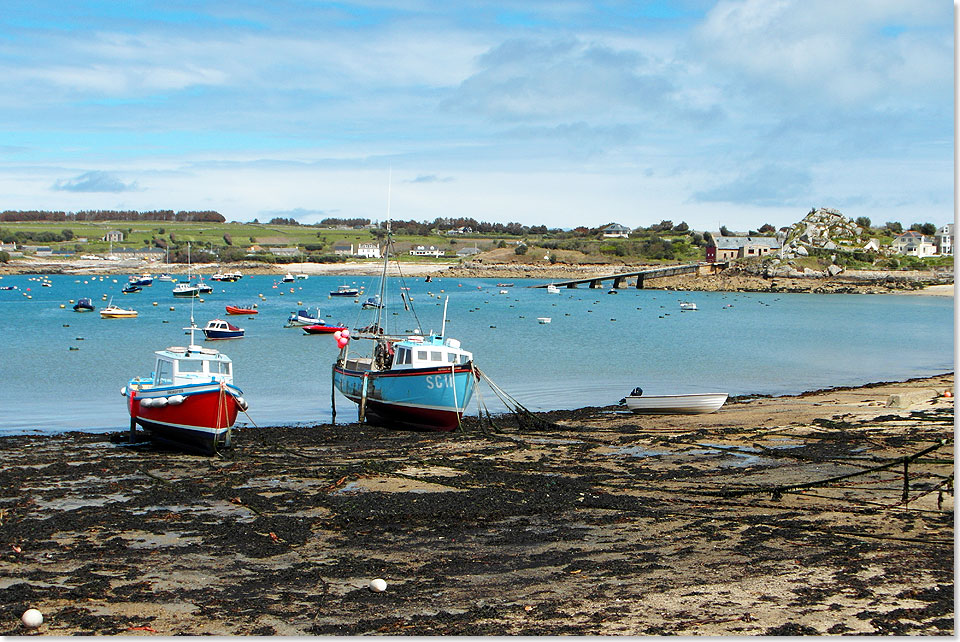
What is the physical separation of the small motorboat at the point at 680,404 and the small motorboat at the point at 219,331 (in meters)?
37.3

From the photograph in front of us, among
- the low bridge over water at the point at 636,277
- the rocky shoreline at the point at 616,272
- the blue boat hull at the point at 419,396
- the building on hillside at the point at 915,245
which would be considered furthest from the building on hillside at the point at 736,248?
the blue boat hull at the point at 419,396

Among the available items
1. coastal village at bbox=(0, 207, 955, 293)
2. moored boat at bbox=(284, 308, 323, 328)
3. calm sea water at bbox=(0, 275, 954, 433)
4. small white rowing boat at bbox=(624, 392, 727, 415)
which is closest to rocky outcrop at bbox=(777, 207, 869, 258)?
coastal village at bbox=(0, 207, 955, 293)

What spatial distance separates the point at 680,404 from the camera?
27156 mm

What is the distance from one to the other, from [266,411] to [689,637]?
78.6 feet

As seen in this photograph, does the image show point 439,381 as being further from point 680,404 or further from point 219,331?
point 219,331

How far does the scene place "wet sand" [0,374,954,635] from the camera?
961 cm

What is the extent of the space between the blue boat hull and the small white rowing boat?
5711 millimetres

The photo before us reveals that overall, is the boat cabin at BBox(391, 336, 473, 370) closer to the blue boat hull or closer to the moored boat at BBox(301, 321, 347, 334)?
the blue boat hull

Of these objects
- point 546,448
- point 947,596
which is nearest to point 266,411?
point 546,448

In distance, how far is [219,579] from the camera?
11328mm

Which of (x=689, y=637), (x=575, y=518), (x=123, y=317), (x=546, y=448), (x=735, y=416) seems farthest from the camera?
(x=123, y=317)

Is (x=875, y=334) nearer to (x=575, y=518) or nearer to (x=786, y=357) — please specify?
(x=786, y=357)

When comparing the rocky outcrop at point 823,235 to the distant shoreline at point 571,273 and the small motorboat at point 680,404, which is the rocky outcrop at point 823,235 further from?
the small motorboat at point 680,404

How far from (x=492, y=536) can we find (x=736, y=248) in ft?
536
